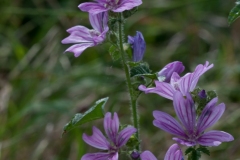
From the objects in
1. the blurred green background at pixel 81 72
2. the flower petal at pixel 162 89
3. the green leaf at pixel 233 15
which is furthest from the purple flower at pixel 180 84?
the blurred green background at pixel 81 72

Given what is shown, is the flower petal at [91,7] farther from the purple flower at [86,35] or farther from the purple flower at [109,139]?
the purple flower at [109,139]

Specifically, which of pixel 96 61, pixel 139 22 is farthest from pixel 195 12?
pixel 96 61

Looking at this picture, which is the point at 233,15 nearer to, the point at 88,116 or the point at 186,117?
the point at 186,117

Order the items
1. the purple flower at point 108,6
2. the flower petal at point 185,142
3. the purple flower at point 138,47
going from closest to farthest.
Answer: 1. the flower petal at point 185,142
2. the purple flower at point 108,6
3. the purple flower at point 138,47

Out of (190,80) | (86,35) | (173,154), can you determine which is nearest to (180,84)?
(190,80)

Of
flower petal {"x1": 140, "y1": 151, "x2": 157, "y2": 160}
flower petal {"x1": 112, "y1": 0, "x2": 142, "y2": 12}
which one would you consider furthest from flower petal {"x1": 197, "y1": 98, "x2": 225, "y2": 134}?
flower petal {"x1": 112, "y1": 0, "x2": 142, "y2": 12}
